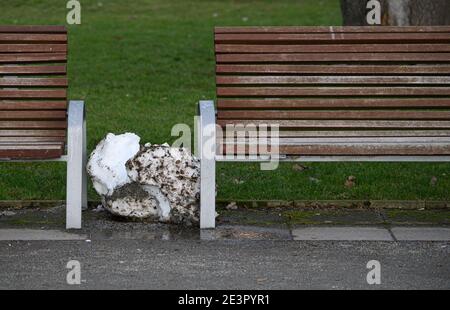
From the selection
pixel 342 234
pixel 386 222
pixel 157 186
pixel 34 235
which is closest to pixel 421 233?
pixel 386 222

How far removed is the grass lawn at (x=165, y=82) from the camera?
7414mm

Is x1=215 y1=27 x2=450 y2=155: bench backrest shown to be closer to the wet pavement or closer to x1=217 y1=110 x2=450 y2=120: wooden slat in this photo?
x1=217 y1=110 x2=450 y2=120: wooden slat

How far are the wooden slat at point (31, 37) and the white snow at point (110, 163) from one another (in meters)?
0.66

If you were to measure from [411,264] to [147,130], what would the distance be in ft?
11.9

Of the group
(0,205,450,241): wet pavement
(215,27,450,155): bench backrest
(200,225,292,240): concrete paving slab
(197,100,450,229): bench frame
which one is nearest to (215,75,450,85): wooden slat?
(215,27,450,155): bench backrest

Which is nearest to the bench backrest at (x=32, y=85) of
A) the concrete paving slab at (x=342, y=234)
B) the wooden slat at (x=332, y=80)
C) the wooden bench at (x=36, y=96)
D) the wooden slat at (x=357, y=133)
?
the wooden bench at (x=36, y=96)

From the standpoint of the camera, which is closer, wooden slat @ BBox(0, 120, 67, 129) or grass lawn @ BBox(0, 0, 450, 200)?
wooden slat @ BBox(0, 120, 67, 129)

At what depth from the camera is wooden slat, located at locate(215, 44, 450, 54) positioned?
22.2 ft

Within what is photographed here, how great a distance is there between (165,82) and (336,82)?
183 inches

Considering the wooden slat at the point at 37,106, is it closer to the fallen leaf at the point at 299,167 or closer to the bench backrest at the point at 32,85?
the bench backrest at the point at 32,85

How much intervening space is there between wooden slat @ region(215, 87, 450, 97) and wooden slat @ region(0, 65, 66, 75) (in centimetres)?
95

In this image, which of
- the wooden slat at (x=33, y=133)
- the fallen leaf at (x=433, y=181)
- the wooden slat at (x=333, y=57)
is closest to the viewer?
the wooden slat at (x=33, y=133)

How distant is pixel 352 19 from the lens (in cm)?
1093

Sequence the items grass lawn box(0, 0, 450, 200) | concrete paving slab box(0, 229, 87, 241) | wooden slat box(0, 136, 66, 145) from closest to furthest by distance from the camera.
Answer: concrete paving slab box(0, 229, 87, 241) → wooden slat box(0, 136, 66, 145) → grass lawn box(0, 0, 450, 200)
